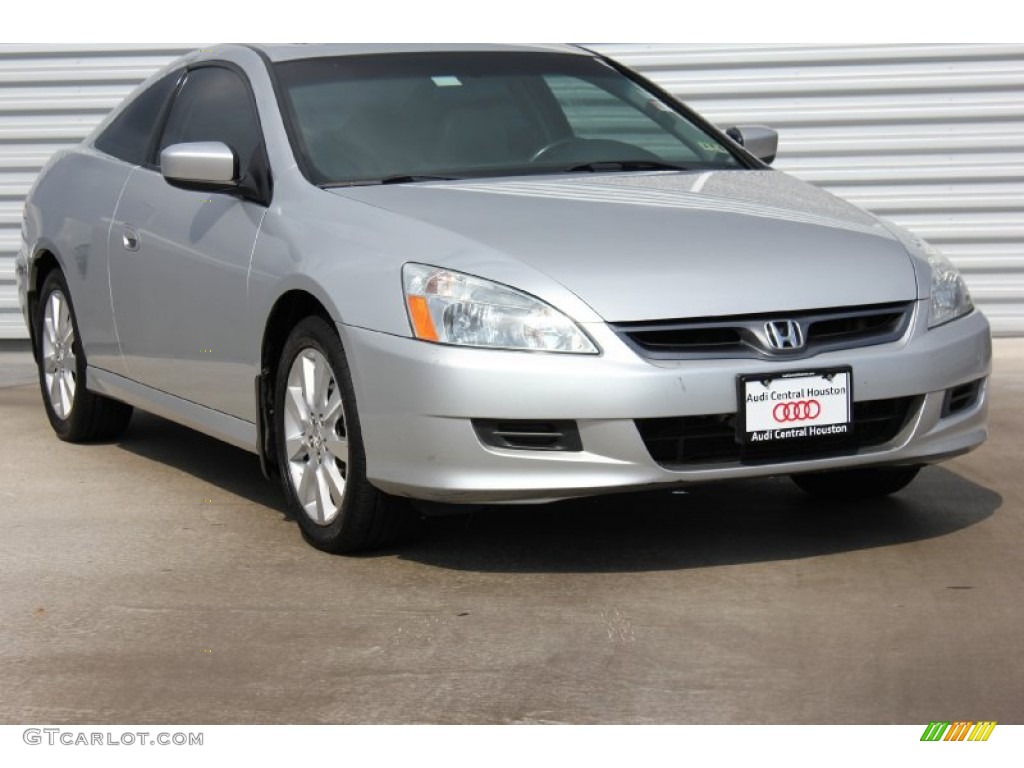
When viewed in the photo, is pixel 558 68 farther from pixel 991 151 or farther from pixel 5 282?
pixel 5 282

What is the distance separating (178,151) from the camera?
5.94 m

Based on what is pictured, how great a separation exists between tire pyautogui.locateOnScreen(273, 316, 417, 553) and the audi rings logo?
1078 mm

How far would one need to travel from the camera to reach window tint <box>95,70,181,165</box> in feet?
23.1

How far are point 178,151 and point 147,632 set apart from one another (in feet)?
5.79

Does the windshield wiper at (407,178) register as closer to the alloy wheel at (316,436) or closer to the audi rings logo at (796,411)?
the alloy wheel at (316,436)

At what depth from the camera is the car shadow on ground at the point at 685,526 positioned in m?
5.44

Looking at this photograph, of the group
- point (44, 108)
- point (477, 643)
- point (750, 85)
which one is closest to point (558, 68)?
point (477, 643)

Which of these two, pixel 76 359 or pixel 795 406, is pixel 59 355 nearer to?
pixel 76 359

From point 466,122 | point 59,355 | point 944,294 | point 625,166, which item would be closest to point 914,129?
point 625,166

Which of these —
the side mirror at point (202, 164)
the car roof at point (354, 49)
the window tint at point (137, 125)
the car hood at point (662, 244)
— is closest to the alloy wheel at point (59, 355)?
the window tint at point (137, 125)

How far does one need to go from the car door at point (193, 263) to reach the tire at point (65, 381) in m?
0.66

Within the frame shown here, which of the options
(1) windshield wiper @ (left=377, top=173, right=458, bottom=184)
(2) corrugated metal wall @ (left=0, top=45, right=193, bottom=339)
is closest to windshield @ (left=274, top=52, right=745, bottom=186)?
(1) windshield wiper @ (left=377, top=173, right=458, bottom=184)

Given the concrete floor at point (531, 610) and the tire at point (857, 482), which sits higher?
the concrete floor at point (531, 610)

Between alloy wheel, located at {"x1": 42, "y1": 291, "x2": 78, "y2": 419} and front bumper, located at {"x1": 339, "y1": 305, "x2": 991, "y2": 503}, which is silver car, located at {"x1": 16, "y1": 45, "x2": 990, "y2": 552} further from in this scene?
alloy wheel, located at {"x1": 42, "y1": 291, "x2": 78, "y2": 419}
